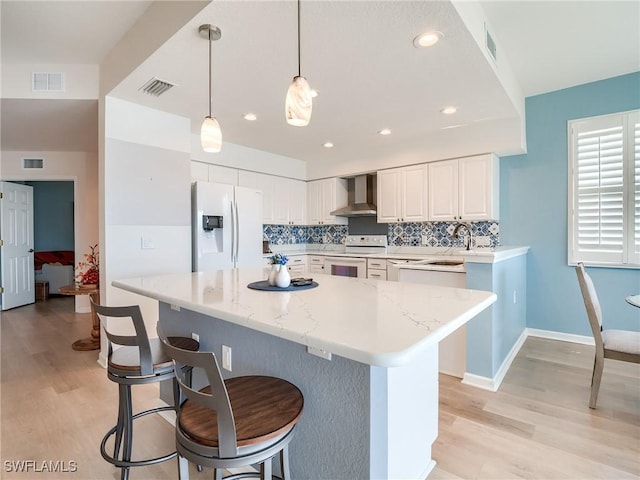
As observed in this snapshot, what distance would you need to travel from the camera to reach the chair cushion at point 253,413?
999 millimetres

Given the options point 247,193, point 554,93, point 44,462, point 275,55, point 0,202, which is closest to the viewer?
point 44,462

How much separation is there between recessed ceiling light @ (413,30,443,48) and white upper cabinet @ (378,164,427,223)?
2.34 meters

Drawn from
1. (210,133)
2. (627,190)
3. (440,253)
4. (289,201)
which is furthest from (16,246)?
(627,190)

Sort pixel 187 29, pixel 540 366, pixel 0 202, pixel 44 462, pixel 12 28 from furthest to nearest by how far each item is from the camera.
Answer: pixel 0 202 < pixel 540 366 < pixel 12 28 < pixel 187 29 < pixel 44 462

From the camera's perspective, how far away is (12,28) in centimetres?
251

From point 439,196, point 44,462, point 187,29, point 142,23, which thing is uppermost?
point 142,23

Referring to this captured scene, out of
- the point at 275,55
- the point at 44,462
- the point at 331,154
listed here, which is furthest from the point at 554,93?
the point at 44,462

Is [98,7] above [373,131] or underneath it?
above

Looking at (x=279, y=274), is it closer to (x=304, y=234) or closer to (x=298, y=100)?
(x=298, y=100)

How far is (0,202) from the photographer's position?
5.06 metres

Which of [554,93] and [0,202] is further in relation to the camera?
[0,202]

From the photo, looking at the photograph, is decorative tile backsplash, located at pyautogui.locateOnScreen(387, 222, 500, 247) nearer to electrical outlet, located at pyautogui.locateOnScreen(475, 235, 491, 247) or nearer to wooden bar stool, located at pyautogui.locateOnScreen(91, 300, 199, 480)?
electrical outlet, located at pyautogui.locateOnScreen(475, 235, 491, 247)

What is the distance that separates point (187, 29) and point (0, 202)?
5226 millimetres

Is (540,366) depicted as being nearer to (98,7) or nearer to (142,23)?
(142,23)
